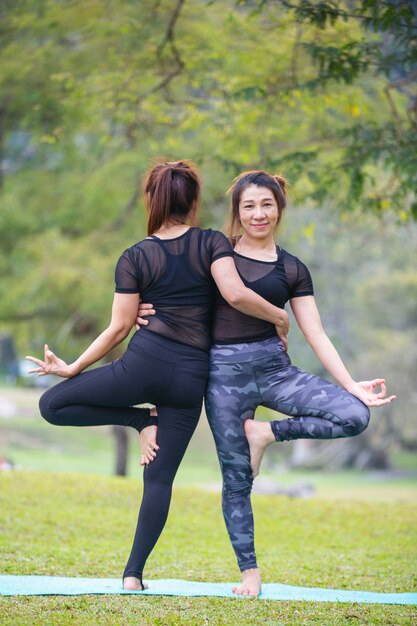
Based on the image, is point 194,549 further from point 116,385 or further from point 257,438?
point 116,385

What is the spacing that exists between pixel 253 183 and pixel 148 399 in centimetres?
104

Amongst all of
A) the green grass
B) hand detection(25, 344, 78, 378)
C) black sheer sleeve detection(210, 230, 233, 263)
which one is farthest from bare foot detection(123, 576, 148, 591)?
black sheer sleeve detection(210, 230, 233, 263)

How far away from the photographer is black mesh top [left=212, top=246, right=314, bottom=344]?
3785mm

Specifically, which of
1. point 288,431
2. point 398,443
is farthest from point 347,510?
point 398,443

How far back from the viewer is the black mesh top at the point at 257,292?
12.4ft

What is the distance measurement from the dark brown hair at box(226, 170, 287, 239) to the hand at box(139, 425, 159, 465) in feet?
3.09

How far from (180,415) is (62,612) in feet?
2.98

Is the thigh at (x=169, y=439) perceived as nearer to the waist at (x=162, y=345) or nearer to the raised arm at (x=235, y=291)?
the waist at (x=162, y=345)

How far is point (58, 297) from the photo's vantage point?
11711mm

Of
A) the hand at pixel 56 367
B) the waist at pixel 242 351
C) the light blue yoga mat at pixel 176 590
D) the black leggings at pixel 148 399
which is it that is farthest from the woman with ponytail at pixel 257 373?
the hand at pixel 56 367

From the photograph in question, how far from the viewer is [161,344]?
3660 millimetres

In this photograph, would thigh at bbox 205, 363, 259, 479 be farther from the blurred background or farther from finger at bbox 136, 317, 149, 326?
the blurred background

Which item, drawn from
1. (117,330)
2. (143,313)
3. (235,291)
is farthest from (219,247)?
(117,330)

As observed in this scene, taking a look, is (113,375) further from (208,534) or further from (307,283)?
(208,534)
